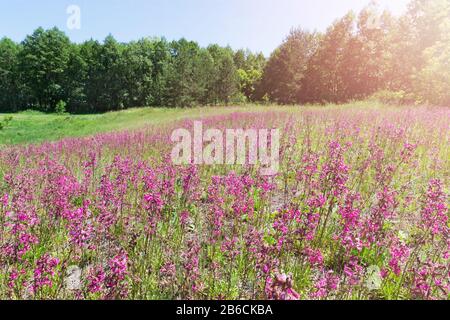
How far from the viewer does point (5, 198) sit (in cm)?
382

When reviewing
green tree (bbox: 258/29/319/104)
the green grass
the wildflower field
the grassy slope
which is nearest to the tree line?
green tree (bbox: 258/29/319/104)

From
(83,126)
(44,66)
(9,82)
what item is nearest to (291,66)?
(83,126)

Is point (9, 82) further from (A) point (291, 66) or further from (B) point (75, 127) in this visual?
(A) point (291, 66)

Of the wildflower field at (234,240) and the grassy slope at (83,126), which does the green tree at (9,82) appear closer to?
the grassy slope at (83,126)

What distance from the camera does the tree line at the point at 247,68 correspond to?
3000 centimetres

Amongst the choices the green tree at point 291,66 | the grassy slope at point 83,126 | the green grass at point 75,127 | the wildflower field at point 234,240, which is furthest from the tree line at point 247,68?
the wildflower field at point 234,240

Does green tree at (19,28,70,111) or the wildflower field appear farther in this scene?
green tree at (19,28,70,111)

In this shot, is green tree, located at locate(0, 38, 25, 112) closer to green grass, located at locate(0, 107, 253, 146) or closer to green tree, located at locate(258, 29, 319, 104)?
green grass, located at locate(0, 107, 253, 146)

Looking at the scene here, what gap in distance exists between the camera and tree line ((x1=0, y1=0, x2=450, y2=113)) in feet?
98.4

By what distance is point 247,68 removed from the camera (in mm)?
81312

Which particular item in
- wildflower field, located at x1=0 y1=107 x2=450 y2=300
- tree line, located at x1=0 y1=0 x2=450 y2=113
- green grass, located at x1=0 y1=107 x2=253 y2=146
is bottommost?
wildflower field, located at x1=0 y1=107 x2=450 y2=300
